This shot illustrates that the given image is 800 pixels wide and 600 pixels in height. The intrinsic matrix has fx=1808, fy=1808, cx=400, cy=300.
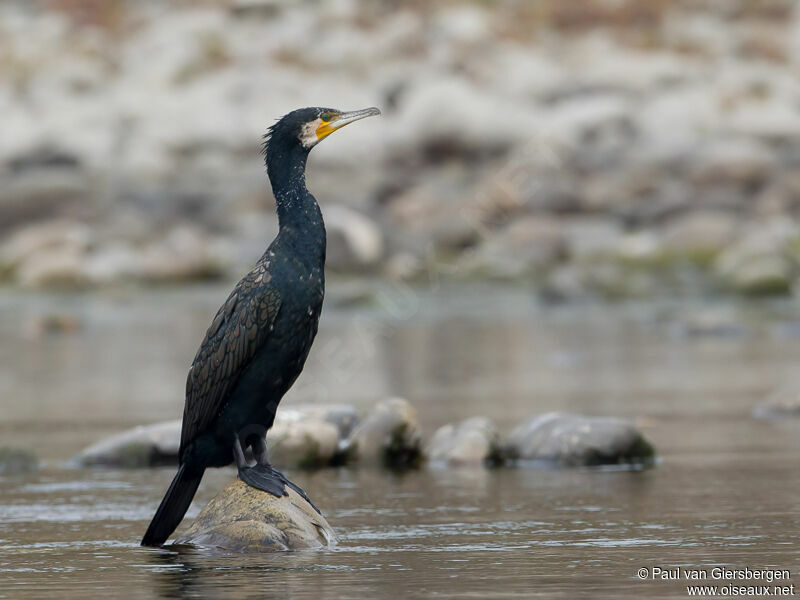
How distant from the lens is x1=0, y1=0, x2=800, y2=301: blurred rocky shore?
3102cm

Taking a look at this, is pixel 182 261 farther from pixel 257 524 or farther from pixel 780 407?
pixel 257 524

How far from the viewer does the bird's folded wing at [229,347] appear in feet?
28.0

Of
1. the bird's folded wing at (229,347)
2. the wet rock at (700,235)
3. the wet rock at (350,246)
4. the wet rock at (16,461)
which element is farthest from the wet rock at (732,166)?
the bird's folded wing at (229,347)

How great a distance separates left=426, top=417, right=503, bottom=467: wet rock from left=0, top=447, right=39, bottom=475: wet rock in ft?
8.39

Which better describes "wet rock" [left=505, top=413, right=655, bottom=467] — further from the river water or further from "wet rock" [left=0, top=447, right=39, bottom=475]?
"wet rock" [left=0, top=447, right=39, bottom=475]

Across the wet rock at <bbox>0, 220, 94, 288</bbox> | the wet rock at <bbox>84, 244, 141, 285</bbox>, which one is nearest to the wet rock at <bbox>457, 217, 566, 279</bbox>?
the wet rock at <bbox>84, 244, 141, 285</bbox>

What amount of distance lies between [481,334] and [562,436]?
409 inches

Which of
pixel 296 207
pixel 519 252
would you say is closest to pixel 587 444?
pixel 296 207

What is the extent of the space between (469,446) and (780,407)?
293 centimetres

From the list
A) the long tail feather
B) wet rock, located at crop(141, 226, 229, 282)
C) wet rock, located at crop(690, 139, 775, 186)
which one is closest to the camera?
the long tail feather

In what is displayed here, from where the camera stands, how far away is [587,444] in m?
11.2

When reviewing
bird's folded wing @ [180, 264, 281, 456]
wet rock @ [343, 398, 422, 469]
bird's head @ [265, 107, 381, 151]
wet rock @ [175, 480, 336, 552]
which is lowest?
wet rock @ [175, 480, 336, 552]

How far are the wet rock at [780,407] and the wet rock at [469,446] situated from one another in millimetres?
2516

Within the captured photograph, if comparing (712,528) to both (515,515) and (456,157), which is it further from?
(456,157)
